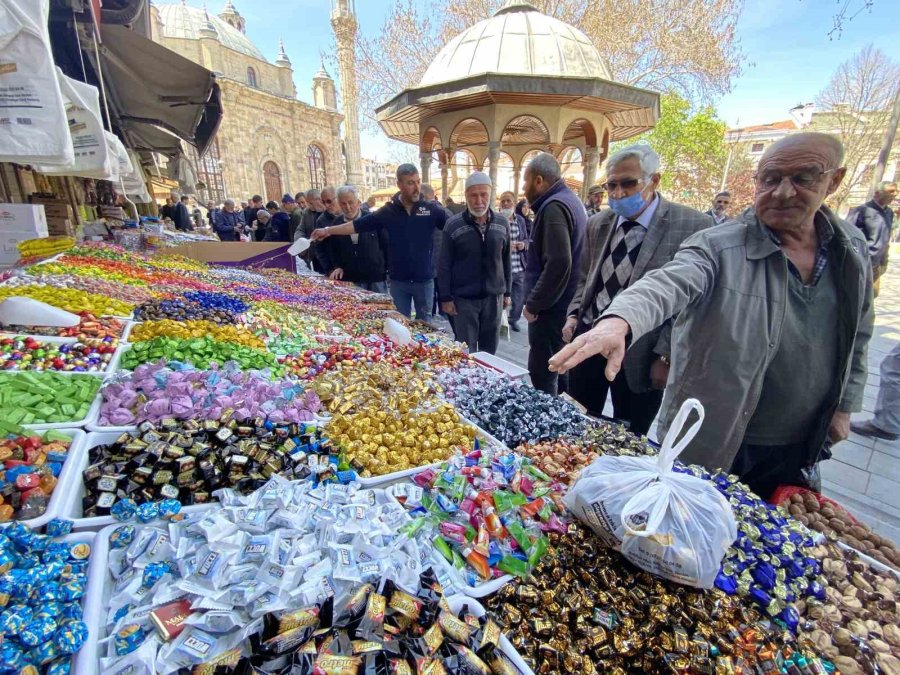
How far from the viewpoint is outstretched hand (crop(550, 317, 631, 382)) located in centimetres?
106

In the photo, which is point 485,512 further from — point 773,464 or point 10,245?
point 10,245

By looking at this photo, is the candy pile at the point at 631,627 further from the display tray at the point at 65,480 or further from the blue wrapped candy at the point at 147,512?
the display tray at the point at 65,480

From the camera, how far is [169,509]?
116 centimetres

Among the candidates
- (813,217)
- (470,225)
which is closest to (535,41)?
(470,225)

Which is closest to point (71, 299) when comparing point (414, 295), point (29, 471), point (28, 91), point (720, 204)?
point (28, 91)

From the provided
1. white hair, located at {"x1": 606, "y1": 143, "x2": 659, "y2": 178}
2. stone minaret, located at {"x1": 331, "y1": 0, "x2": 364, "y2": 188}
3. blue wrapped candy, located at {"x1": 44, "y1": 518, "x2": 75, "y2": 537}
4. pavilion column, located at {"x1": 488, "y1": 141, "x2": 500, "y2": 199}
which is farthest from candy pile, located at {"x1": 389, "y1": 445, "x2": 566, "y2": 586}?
stone minaret, located at {"x1": 331, "y1": 0, "x2": 364, "y2": 188}

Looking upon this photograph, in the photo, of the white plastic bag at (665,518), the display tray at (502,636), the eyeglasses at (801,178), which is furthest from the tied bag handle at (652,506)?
the eyeglasses at (801,178)

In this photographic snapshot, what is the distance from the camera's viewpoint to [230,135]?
27.3 meters

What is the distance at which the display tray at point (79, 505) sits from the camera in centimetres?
111

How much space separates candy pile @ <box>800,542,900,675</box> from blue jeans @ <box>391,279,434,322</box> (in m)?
3.60

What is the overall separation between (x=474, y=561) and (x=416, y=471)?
0.45 m

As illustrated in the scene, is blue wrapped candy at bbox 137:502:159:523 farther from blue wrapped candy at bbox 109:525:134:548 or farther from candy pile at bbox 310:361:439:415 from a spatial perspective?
candy pile at bbox 310:361:439:415

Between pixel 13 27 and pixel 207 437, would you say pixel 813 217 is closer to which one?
pixel 207 437

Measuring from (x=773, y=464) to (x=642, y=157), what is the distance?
158cm
